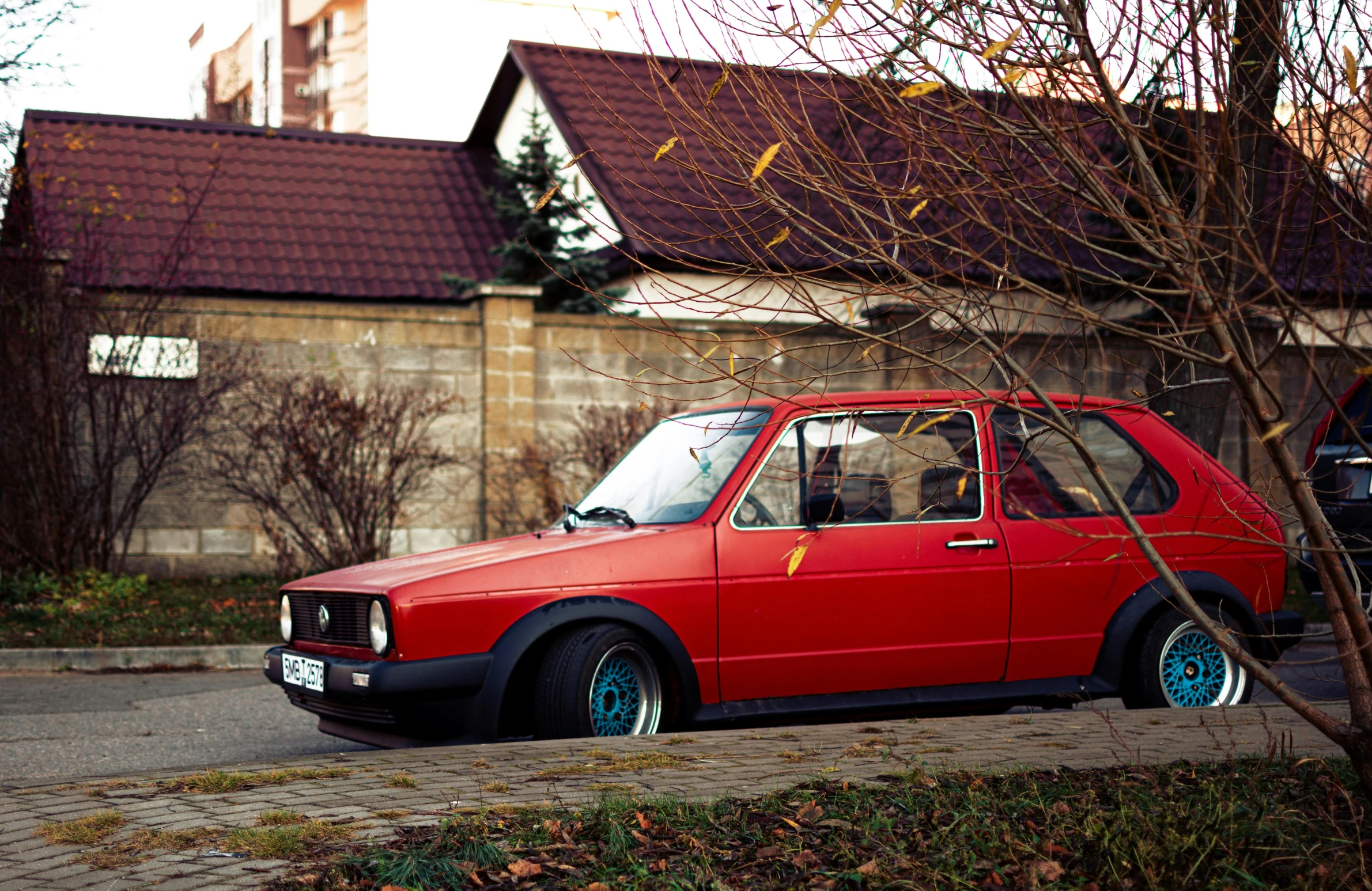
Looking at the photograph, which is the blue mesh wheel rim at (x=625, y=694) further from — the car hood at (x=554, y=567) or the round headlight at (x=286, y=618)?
the round headlight at (x=286, y=618)

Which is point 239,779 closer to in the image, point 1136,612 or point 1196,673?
point 1136,612

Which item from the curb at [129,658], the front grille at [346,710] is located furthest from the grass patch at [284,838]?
the curb at [129,658]

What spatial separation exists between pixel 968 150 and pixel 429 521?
1172cm

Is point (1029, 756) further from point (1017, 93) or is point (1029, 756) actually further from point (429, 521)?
point (429, 521)

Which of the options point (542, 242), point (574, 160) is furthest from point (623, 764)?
point (542, 242)

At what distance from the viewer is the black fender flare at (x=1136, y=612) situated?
658 centimetres

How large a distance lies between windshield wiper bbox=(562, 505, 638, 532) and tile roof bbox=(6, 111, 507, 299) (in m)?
9.44

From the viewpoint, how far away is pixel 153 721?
7.85 m

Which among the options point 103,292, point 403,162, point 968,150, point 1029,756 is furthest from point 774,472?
point 403,162

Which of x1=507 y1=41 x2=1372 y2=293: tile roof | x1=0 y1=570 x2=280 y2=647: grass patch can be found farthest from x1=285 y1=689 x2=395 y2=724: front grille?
x1=0 y1=570 x2=280 y2=647: grass patch

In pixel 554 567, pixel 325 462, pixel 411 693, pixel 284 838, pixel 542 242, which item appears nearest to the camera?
pixel 284 838

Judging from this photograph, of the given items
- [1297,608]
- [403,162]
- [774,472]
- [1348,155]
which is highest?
[403,162]

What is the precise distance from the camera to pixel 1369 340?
4.62 meters

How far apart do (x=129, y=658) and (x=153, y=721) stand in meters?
2.52
